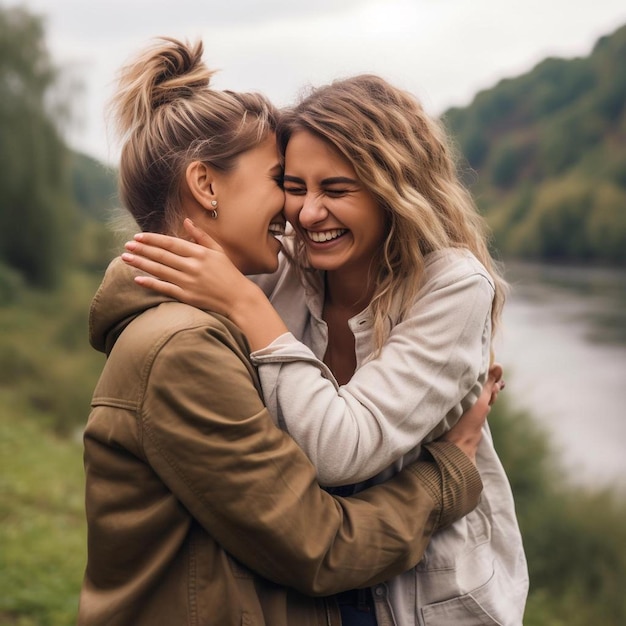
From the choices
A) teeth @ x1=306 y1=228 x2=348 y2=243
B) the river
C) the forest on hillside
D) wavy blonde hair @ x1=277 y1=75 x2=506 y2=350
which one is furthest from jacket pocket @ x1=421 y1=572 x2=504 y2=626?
the river

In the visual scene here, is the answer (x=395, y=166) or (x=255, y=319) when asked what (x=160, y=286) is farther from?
(x=395, y=166)

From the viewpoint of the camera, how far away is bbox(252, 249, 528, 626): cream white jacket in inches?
70.7

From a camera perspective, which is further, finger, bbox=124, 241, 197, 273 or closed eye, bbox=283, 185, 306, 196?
closed eye, bbox=283, 185, 306, 196

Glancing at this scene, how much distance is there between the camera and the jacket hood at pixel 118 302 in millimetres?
1828

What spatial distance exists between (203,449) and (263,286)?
0.98 meters

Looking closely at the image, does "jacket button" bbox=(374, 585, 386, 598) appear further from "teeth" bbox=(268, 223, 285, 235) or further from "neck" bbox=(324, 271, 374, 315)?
"teeth" bbox=(268, 223, 285, 235)

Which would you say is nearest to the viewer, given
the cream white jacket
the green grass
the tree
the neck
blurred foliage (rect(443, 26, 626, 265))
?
the cream white jacket

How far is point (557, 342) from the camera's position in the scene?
41.7ft

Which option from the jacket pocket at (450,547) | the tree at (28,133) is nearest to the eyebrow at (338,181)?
the jacket pocket at (450,547)

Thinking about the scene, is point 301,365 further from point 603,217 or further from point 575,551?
point 603,217

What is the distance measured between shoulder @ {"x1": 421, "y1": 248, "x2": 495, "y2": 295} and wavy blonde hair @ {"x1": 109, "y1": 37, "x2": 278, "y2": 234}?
547 mm

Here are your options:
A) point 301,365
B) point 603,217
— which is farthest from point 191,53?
point 603,217

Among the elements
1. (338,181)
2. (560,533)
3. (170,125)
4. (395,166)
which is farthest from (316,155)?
(560,533)

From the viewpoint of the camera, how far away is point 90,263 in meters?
21.8
